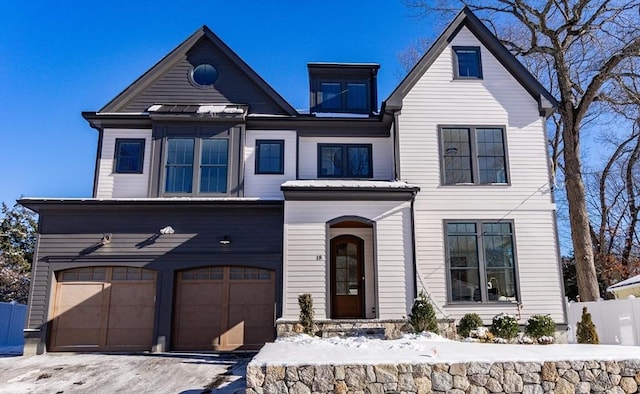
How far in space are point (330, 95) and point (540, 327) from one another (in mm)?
8252

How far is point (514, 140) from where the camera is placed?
39.3ft

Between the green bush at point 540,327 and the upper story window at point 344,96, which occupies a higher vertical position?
the upper story window at point 344,96

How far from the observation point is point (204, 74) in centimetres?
1319

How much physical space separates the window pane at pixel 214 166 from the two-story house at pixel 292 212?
0.04 meters

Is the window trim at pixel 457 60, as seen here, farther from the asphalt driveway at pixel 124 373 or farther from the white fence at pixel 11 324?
the white fence at pixel 11 324

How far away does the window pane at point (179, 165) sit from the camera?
39.6 feet

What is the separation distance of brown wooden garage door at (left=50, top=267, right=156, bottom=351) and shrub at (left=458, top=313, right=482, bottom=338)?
23.9 ft

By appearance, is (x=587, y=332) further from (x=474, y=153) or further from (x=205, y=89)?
(x=205, y=89)

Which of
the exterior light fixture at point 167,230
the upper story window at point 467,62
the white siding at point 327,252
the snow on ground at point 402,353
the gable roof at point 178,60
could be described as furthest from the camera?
the gable roof at point 178,60

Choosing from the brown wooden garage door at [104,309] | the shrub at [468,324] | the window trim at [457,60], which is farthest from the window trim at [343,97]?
the brown wooden garage door at [104,309]

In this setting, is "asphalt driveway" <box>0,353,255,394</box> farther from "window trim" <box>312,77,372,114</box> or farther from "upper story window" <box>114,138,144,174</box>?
"window trim" <box>312,77,372,114</box>

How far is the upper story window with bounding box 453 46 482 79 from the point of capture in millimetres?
12430

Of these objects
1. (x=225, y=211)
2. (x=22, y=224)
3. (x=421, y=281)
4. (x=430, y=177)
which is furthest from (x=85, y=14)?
(x=22, y=224)

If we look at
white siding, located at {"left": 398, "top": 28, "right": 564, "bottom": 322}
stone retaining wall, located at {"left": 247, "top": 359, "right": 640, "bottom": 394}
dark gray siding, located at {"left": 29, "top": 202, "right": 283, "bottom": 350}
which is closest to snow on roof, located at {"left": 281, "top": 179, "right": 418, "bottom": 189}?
white siding, located at {"left": 398, "top": 28, "right": 564, "bottom": 322}
